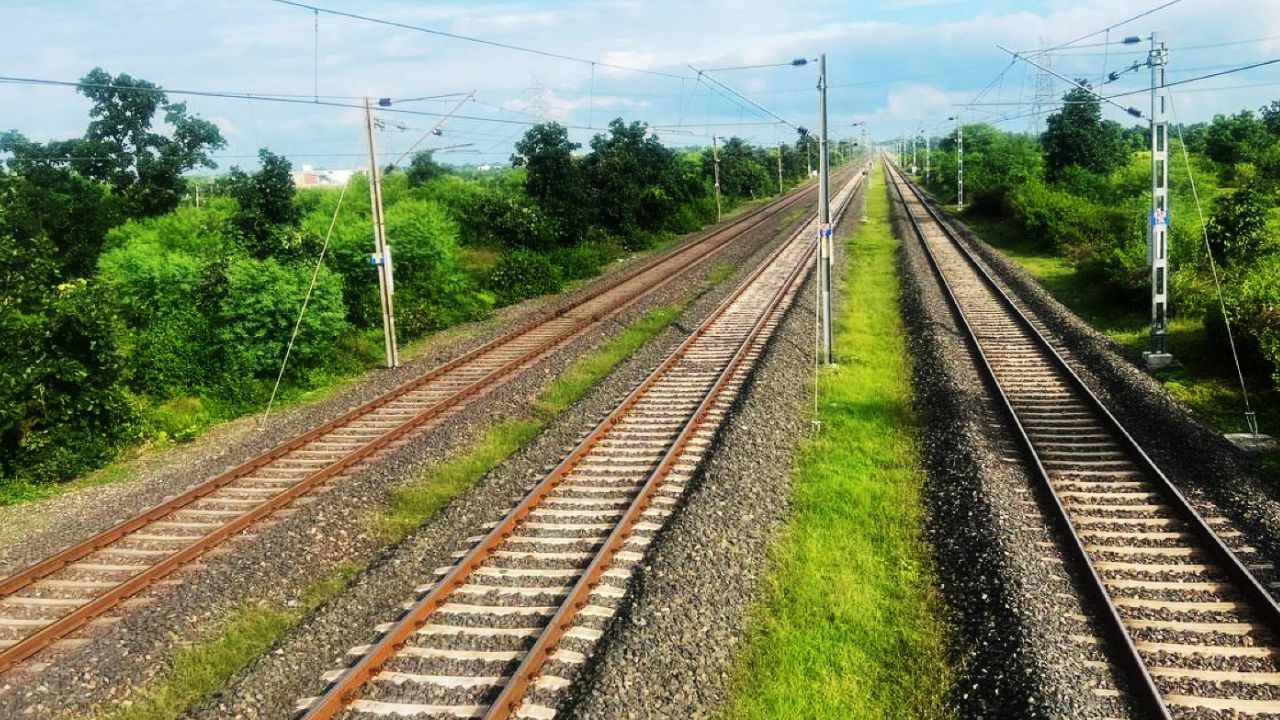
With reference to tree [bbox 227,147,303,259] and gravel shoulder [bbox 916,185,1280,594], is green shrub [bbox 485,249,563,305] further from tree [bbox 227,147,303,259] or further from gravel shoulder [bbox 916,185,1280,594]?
gravel shoulder [bbox 916,185,1280,594]

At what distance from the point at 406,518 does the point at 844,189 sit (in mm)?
83509

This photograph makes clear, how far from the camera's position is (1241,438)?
1341 centimetres

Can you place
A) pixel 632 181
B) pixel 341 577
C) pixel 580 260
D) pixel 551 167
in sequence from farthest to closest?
pixel 632 181
pixel 551 167
pixel 580 260
pixel 341 577

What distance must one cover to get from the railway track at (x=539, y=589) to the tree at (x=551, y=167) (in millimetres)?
25011

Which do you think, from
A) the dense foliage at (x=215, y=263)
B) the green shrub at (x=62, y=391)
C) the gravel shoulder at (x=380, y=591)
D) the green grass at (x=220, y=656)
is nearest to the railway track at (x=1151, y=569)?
the gravel shoulder at (x=380, y=591)

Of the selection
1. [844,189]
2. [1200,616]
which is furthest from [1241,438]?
[844,189]

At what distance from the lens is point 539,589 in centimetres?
905

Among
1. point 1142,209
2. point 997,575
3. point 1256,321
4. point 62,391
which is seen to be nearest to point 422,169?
point 1142,209

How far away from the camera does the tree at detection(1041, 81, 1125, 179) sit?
47.4m

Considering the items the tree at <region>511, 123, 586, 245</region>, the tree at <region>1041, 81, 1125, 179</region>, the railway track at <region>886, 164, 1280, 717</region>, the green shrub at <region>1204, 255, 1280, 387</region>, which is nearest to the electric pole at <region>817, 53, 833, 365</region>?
the railway track at <region>886, 164, 1280, 717</region>

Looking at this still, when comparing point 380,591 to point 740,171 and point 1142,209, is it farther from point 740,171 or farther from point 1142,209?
point 740,171

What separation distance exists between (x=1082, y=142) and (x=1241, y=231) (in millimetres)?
26419

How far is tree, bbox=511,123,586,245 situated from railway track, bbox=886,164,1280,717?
85.6ft

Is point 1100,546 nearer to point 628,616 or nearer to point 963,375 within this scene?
point 628,616
